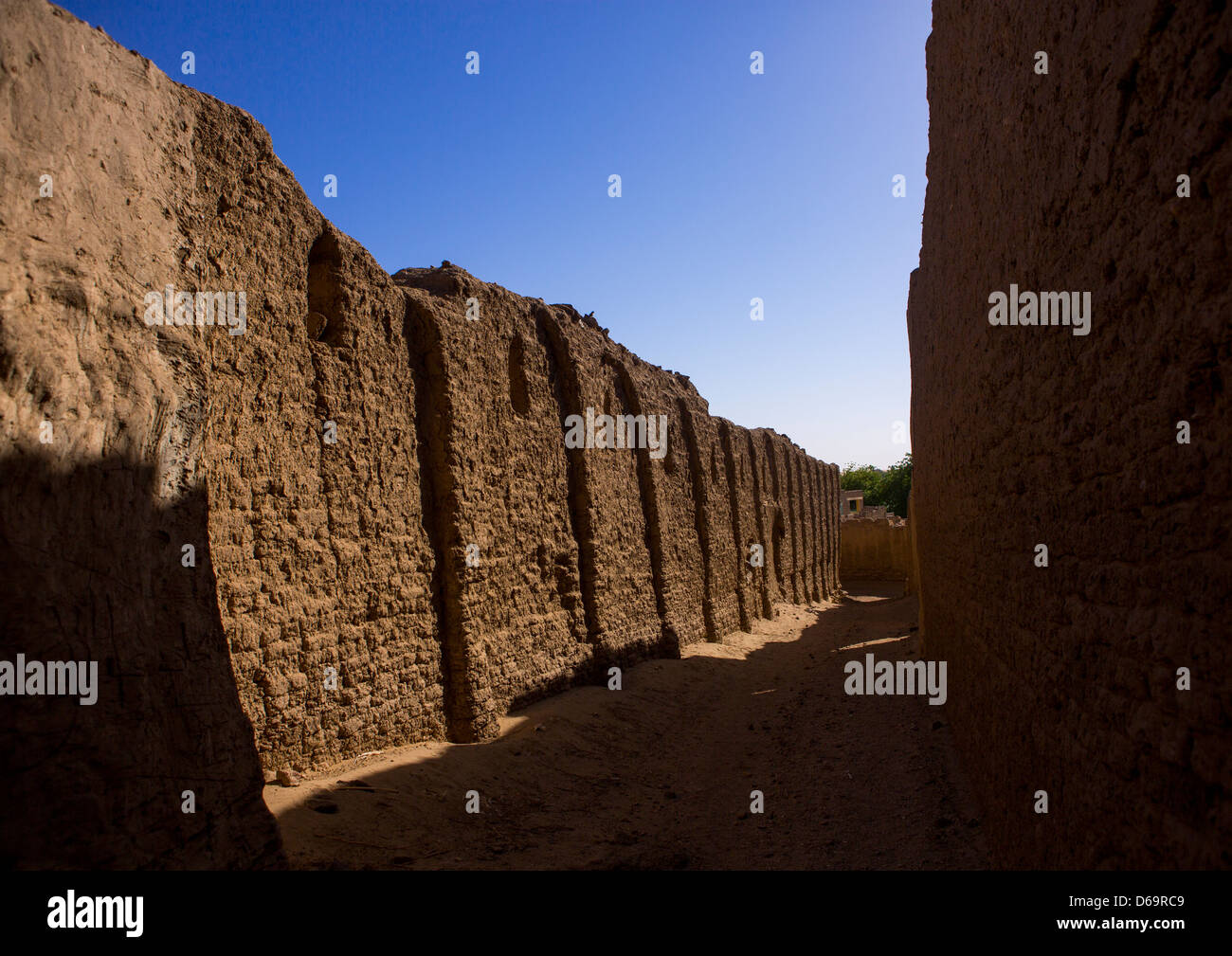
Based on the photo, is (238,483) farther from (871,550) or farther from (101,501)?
(871,550)

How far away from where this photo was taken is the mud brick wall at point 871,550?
103 ft

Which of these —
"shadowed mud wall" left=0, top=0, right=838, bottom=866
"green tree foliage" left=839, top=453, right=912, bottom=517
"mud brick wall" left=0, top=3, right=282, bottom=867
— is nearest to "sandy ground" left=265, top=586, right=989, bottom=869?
"shadowed mud wall" left=0, top=0, right=838, bottom=866

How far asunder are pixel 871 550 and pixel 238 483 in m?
30.3

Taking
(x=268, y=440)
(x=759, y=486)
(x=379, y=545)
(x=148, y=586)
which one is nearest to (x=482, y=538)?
(x=379, y=545)

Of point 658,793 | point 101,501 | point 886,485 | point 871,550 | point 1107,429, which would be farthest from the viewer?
point 886,485

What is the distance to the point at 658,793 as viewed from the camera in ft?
22.4

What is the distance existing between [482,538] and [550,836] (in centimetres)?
295

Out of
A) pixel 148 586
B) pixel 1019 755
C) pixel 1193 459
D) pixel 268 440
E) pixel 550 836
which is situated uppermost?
pixel 268 440

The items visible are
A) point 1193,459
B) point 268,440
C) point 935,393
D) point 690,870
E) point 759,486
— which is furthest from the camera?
point 759,486

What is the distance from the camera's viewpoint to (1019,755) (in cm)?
357

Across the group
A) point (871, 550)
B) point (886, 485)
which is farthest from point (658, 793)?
point (886, 485)

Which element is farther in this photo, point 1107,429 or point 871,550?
point 871,550
